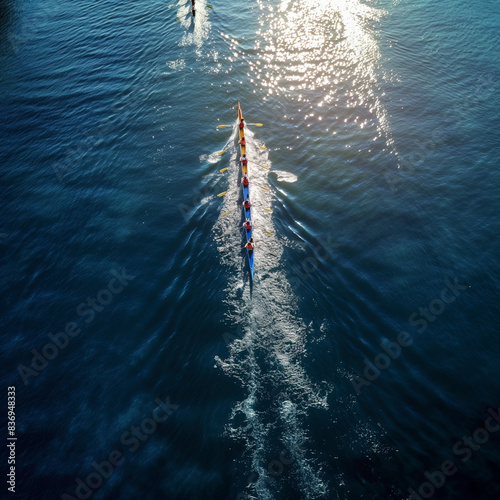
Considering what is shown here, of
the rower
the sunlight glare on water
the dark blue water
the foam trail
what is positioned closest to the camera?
the foam trail

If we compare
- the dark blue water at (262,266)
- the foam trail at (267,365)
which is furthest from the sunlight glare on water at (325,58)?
the foam trail at (267,365)

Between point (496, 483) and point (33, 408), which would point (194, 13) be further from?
point (496, 483)

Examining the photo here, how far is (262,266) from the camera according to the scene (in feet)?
135

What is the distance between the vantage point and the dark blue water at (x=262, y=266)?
3012 centimetres

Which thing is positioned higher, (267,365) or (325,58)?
(325,58)

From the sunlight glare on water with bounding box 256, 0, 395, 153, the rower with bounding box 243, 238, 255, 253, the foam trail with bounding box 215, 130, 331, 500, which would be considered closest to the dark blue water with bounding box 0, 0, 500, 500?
the foam trail with bounding box 215, 130, 331, 500

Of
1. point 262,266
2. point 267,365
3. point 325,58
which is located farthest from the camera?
point 325,58

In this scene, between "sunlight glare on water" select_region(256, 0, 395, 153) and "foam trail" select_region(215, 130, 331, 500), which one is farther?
"sunlight glare on water" select_region(256, 0, 395, 153)

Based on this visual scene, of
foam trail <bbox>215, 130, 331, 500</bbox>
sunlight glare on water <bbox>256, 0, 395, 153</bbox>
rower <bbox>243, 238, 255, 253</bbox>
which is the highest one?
sunlight glare on water <bbox>256, 0, 395, 153</bbox>

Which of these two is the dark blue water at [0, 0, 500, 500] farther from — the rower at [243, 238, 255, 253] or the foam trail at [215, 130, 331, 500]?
the rower at [243, 238, 255, 253]

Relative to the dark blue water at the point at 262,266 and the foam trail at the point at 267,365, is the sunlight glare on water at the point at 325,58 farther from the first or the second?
the foam trail at the point at 267,365

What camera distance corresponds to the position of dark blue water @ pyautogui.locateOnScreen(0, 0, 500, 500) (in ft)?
98.8

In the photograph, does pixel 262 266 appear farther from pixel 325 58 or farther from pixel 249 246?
pixel 325 58

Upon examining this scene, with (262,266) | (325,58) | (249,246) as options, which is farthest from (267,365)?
(325,58)
